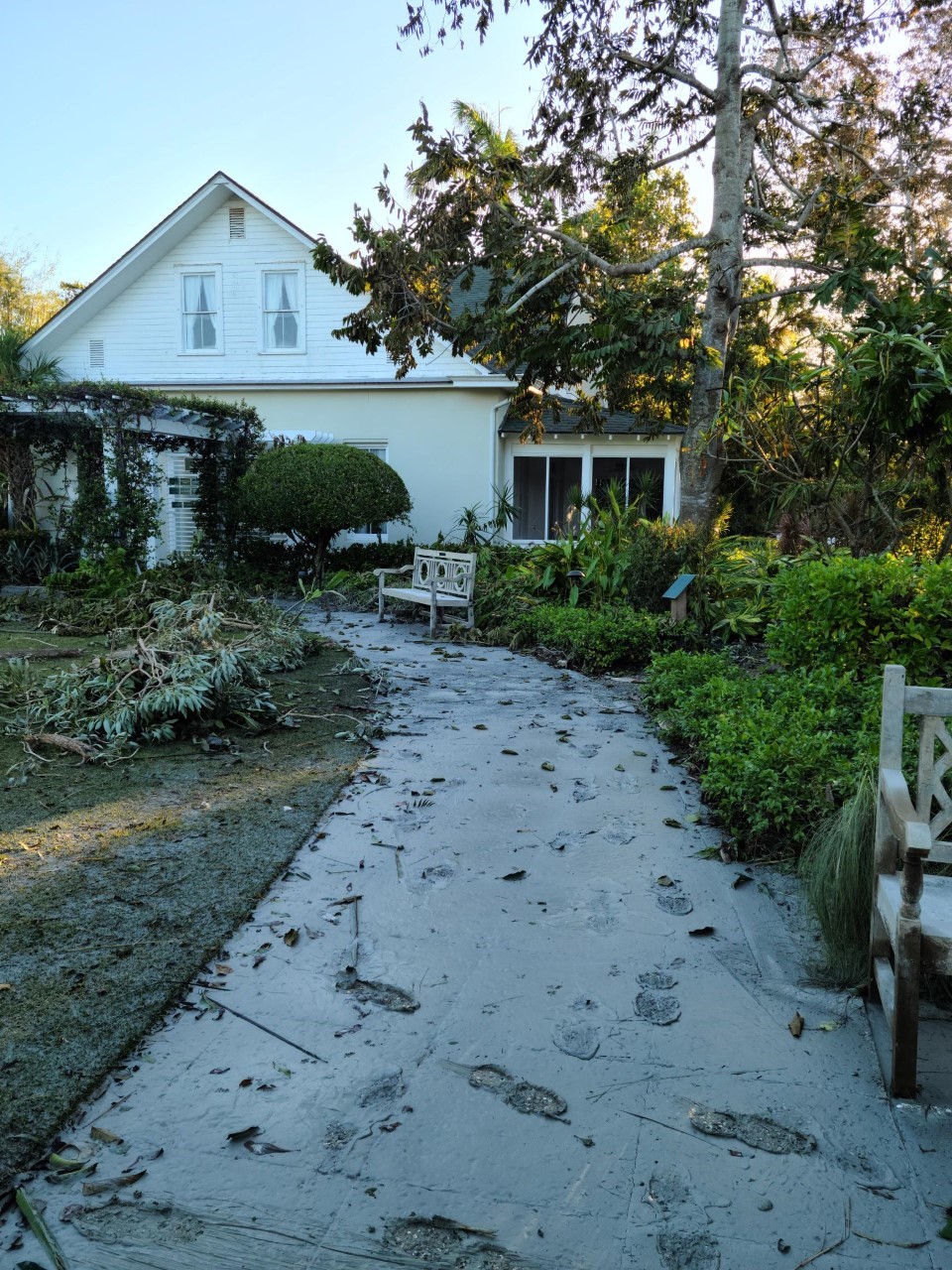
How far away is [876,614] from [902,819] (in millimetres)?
3399

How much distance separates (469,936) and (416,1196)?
1.32 meters

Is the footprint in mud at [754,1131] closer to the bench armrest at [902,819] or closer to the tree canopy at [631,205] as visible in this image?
the bench armrest at [902,819]

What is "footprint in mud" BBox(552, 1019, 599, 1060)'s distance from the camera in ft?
8.82

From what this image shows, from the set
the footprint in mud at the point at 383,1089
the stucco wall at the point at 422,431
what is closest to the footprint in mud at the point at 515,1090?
the footprint in mud at the point at 383,1089

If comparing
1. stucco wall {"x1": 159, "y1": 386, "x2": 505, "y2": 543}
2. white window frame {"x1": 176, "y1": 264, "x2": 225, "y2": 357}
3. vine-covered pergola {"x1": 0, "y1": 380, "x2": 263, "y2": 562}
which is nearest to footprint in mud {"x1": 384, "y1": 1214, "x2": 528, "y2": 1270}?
vine-covered pergola {"x1": 0, "y1": 380, "x2": 263, "y2": 562}

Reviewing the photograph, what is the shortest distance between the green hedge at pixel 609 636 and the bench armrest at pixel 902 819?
542 cm

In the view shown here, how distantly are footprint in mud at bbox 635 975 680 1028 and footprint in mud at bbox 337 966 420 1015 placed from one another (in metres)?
0.73

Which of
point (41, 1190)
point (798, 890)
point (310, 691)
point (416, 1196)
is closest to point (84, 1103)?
point (41, 1190)

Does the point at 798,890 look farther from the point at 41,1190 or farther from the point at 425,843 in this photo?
the point at 41,1190

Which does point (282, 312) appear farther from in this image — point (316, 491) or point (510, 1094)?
point (510, 1094)

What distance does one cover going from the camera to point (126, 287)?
60.2ft

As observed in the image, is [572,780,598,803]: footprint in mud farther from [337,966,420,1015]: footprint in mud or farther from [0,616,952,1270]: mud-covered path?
[337,966,420,1015]: footprint in mud

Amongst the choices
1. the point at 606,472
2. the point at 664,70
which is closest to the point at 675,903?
the point at 664,70

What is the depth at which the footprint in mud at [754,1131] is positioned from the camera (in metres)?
2.28
